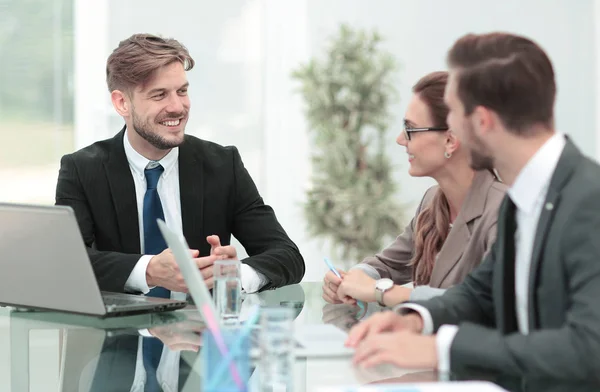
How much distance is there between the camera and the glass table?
1.53 meters

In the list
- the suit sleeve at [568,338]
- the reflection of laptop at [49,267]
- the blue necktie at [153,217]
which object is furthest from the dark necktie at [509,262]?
the blue necktie at [153,217]

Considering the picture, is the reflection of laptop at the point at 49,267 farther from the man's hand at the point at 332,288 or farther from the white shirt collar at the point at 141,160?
the white shirt collar at the point at 141,160

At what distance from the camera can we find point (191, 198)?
311 centimetres

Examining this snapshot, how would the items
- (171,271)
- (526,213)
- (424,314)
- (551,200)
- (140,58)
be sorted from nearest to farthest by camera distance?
(551,200)
(526,213)
(424,314)
(171,271)
(140,58)

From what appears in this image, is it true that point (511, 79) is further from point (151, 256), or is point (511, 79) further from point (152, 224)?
point (152, 224)

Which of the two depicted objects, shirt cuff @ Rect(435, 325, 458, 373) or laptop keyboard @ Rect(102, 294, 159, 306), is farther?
laptop keyboard @ Rect(102, 294, 159, 306)

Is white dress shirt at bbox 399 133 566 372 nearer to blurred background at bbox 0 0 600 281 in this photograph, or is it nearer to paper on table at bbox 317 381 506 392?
paper on table at bbox 317 381 506 392

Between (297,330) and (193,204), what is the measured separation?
1.19 meters

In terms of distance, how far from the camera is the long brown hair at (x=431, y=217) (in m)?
2.61

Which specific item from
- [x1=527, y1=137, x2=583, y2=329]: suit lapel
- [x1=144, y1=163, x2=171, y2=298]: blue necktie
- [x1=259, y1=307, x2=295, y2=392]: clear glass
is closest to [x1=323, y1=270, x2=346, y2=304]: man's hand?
[x1=144, y1=163, x2=171, y2=298]: blue necktie

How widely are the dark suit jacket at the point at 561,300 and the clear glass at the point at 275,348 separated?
302mm

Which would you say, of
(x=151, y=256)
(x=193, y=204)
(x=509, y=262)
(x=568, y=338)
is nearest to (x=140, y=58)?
(x=193, y=204)

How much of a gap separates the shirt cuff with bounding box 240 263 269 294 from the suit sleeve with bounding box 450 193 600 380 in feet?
4.15

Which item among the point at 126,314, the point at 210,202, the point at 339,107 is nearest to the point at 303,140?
the point at 339,107
